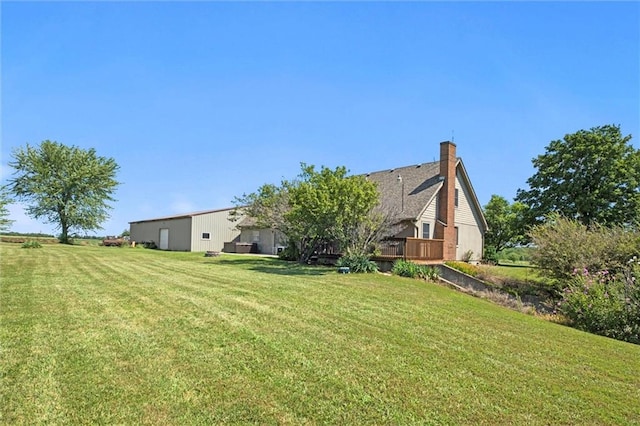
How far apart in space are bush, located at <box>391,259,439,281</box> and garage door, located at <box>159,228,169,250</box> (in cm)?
2705

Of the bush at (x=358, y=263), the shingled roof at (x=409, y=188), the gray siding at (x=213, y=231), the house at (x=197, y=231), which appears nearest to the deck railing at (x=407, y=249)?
the bush at (x=358, y=263)

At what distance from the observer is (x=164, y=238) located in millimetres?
36625

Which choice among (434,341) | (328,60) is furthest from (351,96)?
(434,341)

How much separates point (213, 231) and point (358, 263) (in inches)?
851

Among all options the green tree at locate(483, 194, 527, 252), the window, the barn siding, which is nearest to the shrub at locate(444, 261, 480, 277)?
the barn siding

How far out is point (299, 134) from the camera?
19.8 m

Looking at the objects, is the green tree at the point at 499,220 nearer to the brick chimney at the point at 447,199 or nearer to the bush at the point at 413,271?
the brick chimney at the point at 447,199

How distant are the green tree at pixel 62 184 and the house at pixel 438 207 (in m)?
31.8

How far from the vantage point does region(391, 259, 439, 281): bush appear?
604 inches

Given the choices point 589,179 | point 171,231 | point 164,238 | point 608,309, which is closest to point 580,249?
point 608,309

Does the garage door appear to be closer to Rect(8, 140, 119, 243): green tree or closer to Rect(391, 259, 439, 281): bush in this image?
Rect(8, 140, 119, 243): green tree

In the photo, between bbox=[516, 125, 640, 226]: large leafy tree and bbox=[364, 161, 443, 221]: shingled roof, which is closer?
bbox=[364, 161, 443, 221]: shingled roof

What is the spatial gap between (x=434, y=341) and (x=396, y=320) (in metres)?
1.31

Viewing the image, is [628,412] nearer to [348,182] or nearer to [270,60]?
[348,182]
